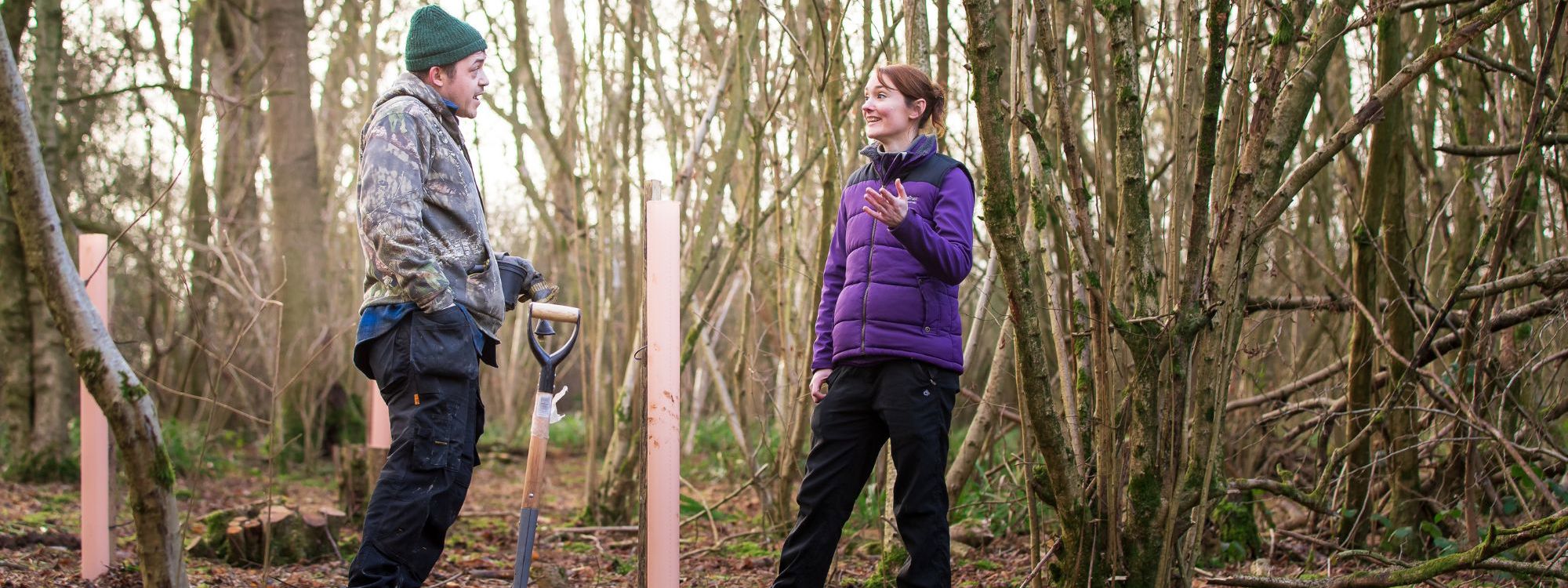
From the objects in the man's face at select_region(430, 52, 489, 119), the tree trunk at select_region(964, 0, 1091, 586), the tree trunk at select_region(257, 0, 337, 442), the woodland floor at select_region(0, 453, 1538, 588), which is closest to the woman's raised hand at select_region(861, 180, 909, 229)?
the tree trunk at select_region(964, 0, 1091, 586)

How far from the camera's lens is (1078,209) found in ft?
9.34

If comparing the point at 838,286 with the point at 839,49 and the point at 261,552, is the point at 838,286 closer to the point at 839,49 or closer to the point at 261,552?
the point at 839,49

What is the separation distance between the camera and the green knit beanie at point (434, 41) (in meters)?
2.94

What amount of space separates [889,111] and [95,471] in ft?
9.14

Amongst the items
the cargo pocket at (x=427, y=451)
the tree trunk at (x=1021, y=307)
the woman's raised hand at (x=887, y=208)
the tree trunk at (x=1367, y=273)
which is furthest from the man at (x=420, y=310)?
the tree trunk at (x=1367, y=273)

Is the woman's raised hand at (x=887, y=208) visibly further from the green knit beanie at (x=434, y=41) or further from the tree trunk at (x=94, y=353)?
the tree trunk at (x=94, y=353)

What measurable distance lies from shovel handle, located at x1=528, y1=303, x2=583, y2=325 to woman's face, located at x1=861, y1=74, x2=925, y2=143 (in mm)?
921

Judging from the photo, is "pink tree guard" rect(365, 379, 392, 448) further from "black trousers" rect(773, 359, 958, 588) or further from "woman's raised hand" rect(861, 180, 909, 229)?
"woman's raised hand" rect(861, 180, 909, 229)

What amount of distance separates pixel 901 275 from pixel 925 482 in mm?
518

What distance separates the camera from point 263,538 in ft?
14.0

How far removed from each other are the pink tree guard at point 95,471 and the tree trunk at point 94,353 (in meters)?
0.90

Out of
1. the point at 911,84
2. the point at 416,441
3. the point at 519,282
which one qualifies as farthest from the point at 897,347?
the point at 416,441

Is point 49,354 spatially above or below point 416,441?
above

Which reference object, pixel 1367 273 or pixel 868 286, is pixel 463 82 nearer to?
pixel 868 286
